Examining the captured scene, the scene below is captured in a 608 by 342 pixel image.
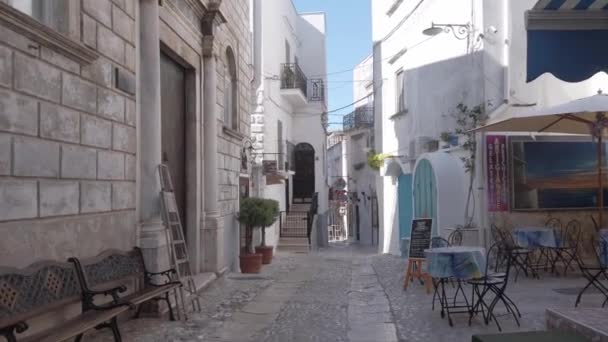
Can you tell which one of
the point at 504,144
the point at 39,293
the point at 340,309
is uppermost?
the point at 504,144

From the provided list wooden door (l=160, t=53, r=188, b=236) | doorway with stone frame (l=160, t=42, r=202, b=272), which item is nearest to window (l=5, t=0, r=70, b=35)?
wooden door (l=160, t=53, r=188, b=236)

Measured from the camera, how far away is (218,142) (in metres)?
10.1

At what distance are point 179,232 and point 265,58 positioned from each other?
12205mm

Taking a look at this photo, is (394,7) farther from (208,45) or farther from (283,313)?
(283,313)

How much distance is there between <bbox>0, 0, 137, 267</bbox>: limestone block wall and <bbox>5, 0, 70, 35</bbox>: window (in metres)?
0.17

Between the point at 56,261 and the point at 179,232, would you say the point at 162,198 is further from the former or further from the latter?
the point at 56,261

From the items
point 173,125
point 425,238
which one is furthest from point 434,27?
point 173,125

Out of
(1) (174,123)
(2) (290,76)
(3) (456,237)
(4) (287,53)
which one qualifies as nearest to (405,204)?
(3) (456,237)

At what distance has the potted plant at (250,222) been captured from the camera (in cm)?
1107

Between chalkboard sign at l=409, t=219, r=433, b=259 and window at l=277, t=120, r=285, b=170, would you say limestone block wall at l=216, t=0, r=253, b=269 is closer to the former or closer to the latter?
chalkboard sign at l=409, t=219, r=433, b=259

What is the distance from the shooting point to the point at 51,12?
16.2ft

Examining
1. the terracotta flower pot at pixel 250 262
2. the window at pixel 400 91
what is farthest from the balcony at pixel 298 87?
the terracotta flower pot at pixel 250 262

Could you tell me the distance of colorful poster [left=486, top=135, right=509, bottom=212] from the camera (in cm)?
1000

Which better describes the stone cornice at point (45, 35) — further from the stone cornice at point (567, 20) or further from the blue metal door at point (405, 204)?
the blue metal door at point (405, 204)
